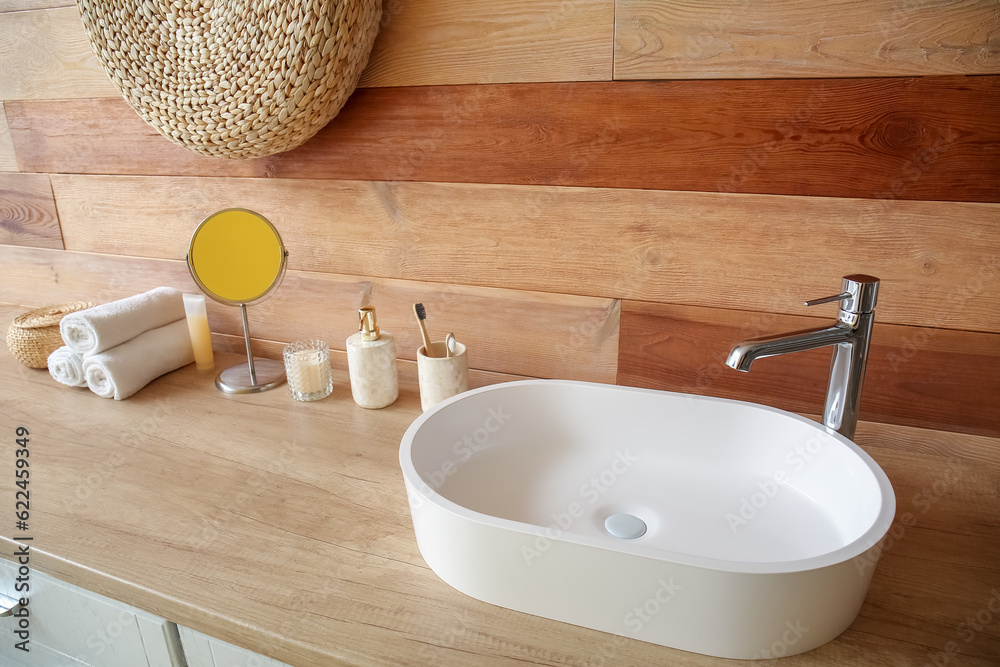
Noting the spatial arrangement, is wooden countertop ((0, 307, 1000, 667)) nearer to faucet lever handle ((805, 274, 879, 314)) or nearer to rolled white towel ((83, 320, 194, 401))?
rolled white towel ((83, 320, 194, 401))

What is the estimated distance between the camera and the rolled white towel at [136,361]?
3.72 feet

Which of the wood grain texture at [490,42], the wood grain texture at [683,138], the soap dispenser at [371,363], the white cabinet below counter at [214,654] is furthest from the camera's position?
the soap dispenser at [371,363]

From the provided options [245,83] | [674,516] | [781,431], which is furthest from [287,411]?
[781,431]

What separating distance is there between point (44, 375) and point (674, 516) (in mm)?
1157

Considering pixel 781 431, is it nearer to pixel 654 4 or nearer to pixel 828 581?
pixel 828 581

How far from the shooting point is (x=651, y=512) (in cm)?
82

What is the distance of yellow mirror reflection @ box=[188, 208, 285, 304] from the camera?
114 centimetres

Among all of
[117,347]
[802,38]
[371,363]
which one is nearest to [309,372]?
[371,363]

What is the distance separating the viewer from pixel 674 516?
81 cm

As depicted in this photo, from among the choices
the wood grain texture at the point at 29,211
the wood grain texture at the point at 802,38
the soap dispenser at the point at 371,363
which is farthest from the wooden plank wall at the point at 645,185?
the wood grain texture at the point at 29,211

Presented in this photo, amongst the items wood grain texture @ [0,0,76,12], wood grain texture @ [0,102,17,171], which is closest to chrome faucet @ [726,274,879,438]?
wood grain texture @ [0,0,76,12]

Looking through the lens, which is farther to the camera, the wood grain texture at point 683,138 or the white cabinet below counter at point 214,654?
the wood grain texture at point 683,138

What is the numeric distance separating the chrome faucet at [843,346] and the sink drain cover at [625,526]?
214 mm

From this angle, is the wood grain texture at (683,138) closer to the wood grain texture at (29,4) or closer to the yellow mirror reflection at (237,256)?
the yellow mirror reflection at (237,256)
